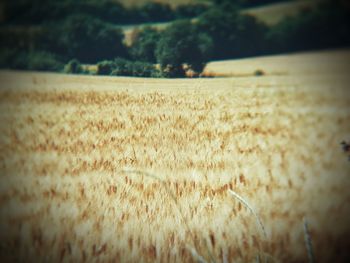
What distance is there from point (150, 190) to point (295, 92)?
3.53 feet

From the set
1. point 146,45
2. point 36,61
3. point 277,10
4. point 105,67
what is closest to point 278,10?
point 277,10

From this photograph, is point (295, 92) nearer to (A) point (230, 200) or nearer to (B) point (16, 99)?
(A) point (230, 200)

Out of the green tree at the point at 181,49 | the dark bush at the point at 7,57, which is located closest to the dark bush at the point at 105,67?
the green tree at the point at 181,49

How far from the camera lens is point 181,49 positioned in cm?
185

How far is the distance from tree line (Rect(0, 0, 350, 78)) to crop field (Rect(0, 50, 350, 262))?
3.2 inches

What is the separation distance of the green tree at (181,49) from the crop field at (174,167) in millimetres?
97

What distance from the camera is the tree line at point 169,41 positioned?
179 centimetres

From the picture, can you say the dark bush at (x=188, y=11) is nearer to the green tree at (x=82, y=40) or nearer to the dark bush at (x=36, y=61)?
the green tree at (x=82, y=40)

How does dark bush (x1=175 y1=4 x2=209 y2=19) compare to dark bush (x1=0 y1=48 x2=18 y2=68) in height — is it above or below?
above

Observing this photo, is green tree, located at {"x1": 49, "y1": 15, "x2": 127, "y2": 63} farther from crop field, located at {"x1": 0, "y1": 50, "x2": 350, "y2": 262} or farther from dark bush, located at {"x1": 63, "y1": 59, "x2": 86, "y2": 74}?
crop field, located at {"x1": 0, "y1": 50, "x2": 350, "y2": 262}

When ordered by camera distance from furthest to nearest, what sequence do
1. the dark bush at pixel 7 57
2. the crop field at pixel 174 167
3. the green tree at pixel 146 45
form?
the green tree at pixel 146 45 < the dark bush at pixel 7 57 < the crop field at pixel 174 167

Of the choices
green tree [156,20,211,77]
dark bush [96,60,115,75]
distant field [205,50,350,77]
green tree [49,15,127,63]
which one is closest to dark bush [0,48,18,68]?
green tree [49,15,127,63]

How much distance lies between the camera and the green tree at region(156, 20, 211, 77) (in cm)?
184

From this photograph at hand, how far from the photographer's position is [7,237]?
155 centimetres
